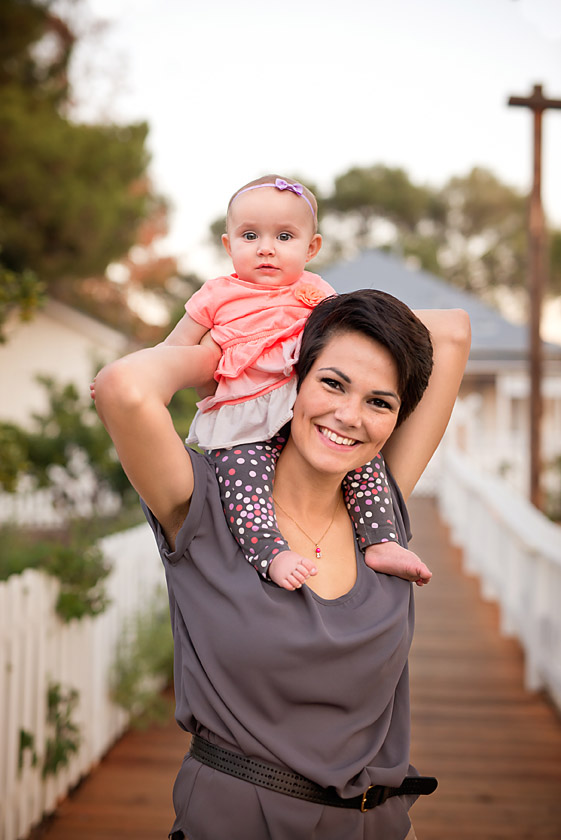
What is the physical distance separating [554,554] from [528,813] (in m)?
2.07

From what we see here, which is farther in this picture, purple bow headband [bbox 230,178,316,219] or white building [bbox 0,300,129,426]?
white building [bbox 0,300,129,426]

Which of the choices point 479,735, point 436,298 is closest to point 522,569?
point 479,735

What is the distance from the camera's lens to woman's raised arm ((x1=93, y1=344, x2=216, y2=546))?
4.92 ft

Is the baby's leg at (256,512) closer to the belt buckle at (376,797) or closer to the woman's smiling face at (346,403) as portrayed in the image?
the woman's smiling face at (346,403)

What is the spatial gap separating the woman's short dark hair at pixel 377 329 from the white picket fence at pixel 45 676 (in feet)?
8.34

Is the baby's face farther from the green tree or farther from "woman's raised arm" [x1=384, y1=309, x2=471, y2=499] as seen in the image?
the green tree

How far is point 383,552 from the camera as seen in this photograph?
180 cm

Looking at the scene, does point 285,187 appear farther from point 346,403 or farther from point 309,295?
point 346,403

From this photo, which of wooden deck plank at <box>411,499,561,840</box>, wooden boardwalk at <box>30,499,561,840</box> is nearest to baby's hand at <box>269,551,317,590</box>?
wooden boardwalk at <box>30,499,561,840</box>

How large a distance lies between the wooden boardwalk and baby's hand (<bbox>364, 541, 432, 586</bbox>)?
3193mm

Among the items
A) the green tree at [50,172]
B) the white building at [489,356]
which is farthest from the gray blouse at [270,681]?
the white building at [489,356]

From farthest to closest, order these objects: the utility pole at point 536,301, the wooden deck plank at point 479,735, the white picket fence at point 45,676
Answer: the utility pole at point 536,301, the wooden deck plank at point 479,735, the white picket fence at point 45,676

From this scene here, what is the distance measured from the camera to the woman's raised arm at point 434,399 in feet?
6.34

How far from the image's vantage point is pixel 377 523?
6.07ft
